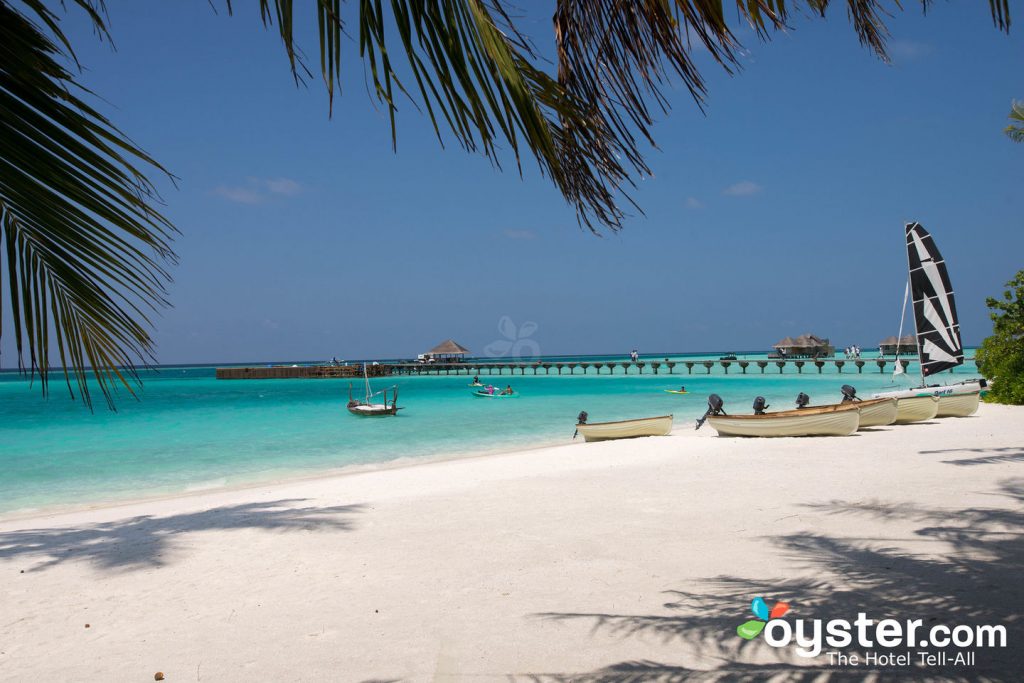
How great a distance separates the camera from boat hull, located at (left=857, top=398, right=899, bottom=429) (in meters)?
13.9

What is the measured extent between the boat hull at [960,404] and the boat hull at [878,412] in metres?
2.59

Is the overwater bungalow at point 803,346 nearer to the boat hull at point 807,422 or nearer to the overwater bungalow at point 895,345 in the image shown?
the overwater bungalow at point 895,345

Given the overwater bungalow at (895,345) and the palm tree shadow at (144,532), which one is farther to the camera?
the overwater bungalow at (895,345)

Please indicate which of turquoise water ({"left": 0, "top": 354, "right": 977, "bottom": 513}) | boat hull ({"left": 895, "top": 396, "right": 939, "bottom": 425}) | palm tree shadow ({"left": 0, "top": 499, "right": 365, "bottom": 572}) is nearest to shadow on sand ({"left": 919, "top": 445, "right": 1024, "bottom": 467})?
boat hull ({"left": 895, "top": 396, "right": 939, "bottom": 425})

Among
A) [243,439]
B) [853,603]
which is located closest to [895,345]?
[243,439]

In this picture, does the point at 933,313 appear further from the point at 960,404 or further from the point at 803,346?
the point at 803,346

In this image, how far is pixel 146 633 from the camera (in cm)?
434

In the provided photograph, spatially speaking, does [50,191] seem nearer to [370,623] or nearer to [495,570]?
[370,623]

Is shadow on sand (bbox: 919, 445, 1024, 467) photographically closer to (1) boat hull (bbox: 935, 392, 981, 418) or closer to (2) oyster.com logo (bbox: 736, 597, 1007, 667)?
(1) boat hull (bbox: 935, 392, 981, 418)

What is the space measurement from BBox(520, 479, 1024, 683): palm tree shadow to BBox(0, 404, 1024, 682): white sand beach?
2cm

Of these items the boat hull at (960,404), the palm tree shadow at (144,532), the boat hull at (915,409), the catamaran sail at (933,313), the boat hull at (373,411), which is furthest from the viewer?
the boat hull at (373,411)

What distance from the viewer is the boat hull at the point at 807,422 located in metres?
12.8

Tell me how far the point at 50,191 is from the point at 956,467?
10118 mm

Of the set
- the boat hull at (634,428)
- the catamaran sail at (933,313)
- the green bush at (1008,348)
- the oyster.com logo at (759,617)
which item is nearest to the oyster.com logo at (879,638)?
the oyster.com logo at (759,617)
